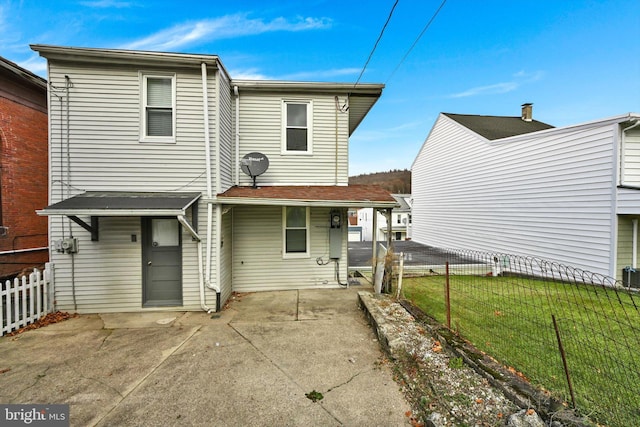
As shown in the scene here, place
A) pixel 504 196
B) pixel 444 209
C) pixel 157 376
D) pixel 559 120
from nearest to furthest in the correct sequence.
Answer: pixel 157 376, pixel 504 196, pixel 444 209, pixel 559 120

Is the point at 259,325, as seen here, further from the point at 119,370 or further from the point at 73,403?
the point at 73,403

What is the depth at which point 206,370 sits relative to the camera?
11.2 feet

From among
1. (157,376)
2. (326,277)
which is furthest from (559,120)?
(157,376)

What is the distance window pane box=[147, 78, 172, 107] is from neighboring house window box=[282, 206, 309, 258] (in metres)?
3.69

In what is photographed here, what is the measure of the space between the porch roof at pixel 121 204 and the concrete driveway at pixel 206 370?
216 cm

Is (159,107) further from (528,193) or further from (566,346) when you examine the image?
(528,193)

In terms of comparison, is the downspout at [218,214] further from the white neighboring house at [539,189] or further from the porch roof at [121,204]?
the white neighboring house at [539,189]

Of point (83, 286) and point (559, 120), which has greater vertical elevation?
point (559, 120)

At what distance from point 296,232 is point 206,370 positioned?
4046mm

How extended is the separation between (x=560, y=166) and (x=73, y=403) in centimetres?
1369

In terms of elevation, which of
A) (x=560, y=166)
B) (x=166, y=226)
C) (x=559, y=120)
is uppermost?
(x=559, y=120)

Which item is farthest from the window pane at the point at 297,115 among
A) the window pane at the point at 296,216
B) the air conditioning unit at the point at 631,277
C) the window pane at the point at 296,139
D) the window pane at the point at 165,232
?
the air conditioning unit at the point at 631,277

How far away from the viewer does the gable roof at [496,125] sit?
526 inches

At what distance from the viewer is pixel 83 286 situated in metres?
5.32
